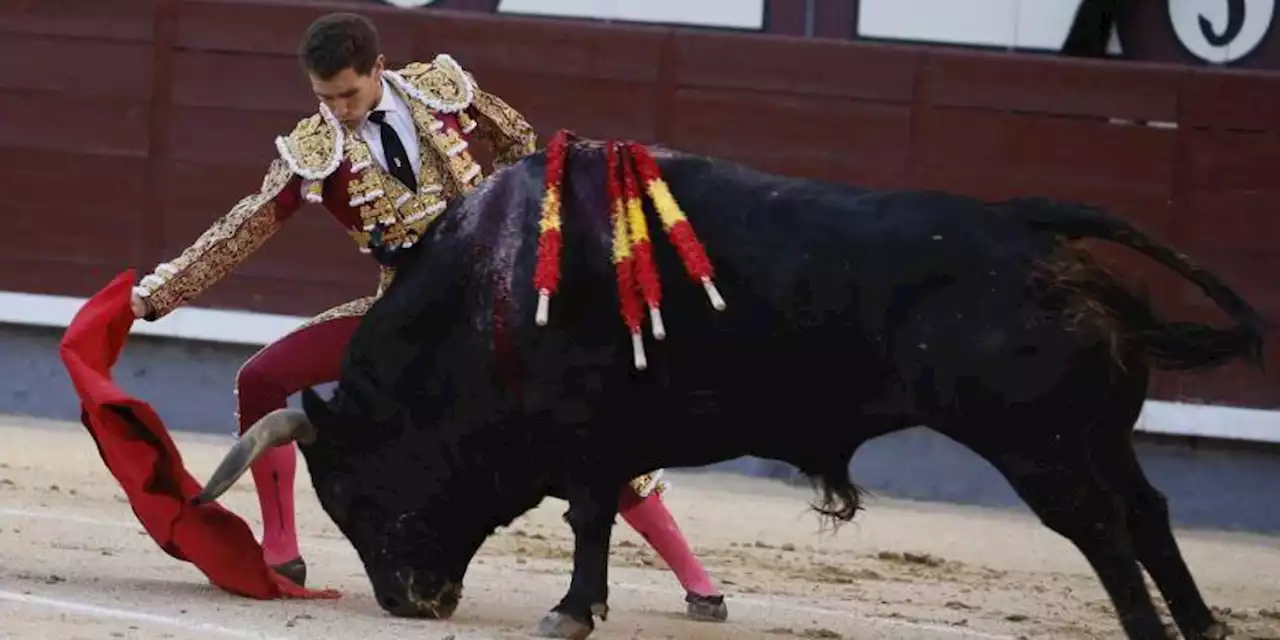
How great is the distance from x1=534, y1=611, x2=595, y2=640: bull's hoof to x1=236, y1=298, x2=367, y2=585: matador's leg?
2.25 feet

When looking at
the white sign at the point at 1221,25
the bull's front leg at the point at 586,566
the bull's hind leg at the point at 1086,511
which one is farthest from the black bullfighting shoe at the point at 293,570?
the white sign at the point at 1221,25

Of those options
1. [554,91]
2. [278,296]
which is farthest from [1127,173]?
[278,296]

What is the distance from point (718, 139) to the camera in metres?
8.03

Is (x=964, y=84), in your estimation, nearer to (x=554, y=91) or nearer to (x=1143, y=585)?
(x=554, y=91)

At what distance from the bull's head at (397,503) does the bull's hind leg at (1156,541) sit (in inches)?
44.9

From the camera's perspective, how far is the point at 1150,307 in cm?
411

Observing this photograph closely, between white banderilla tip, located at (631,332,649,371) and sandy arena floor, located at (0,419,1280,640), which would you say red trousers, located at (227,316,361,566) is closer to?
sandy arena floor, located at (0,419,1280,640)

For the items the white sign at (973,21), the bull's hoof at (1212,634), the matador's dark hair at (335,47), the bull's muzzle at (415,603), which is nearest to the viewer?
the bull's hoof at (1212,634)

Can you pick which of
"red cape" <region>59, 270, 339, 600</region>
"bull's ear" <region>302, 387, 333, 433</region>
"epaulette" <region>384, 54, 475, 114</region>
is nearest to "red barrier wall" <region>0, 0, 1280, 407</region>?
"epaulette" <region>384, 54, 475, 114</region>

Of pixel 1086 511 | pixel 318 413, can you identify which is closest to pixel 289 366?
pixel 318 413

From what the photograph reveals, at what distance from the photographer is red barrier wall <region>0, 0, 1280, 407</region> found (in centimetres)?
777

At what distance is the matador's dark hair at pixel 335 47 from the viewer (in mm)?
4336

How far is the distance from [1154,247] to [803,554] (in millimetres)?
2251

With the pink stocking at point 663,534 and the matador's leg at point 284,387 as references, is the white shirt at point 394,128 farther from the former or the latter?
the pink stocking at point 663,534
